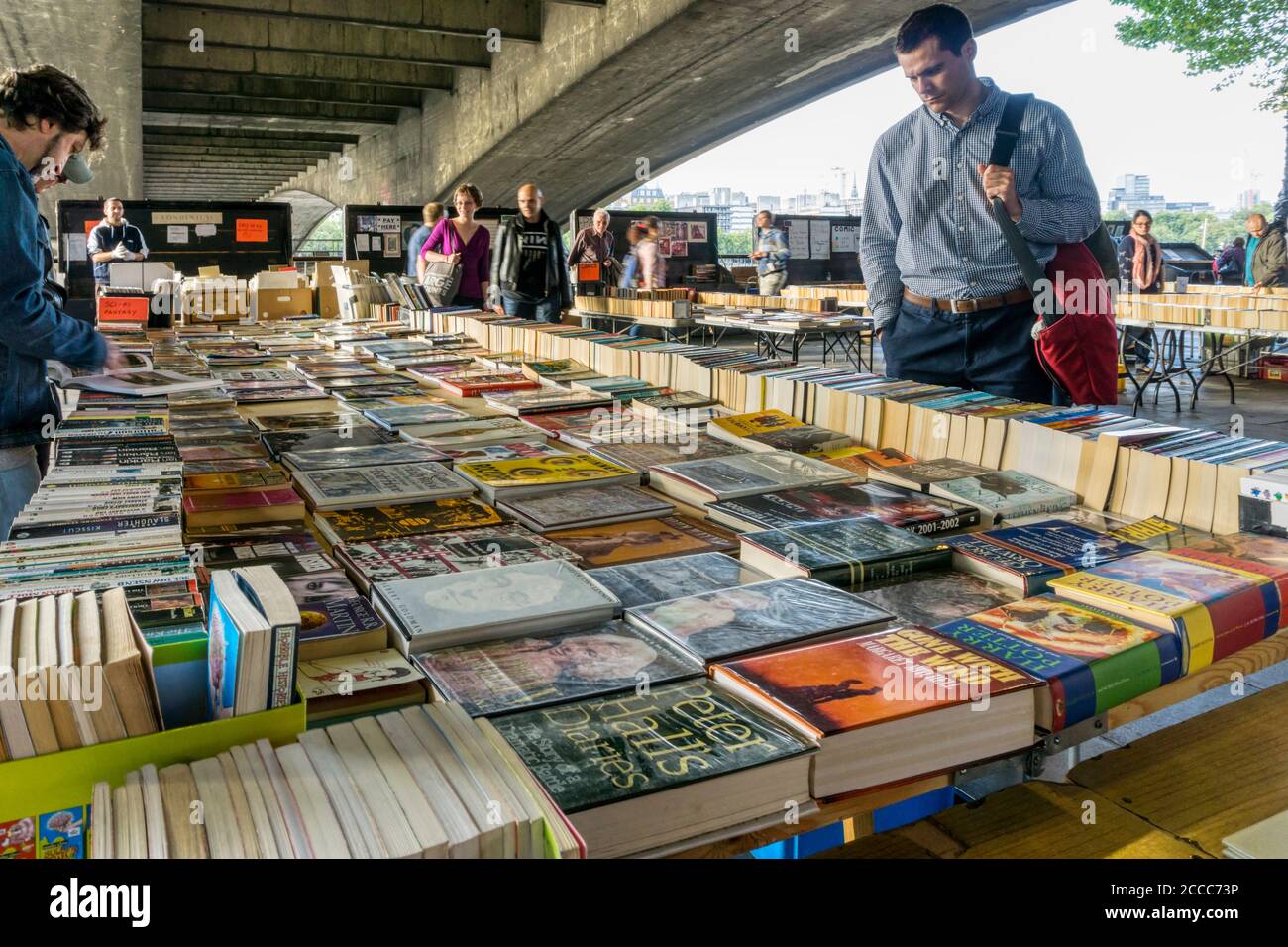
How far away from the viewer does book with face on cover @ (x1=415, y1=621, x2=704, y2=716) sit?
1.19 m

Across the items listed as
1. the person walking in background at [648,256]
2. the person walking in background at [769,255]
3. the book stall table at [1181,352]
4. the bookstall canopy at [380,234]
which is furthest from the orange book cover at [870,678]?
the person walking in background at [769,255]

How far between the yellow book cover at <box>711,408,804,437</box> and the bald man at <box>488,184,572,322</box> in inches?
182

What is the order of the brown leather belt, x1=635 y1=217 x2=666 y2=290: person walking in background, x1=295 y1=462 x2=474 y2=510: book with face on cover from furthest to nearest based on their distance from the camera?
x1=635 y1=217 x2=666 y2=290: person walking in background → the brown leather belt → x1=295 y1=462 x2=474 y2=510: book with face on cover

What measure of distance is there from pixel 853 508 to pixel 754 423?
77cm

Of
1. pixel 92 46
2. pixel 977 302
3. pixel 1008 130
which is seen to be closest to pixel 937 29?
pixel 1008 130

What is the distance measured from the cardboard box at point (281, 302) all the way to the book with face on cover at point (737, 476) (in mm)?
5503

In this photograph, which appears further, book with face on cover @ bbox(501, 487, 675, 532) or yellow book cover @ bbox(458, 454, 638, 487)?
yellow book cover @ bbox(458, 454, 638, 487)

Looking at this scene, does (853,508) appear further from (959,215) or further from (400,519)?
(959,215)

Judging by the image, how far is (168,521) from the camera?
5.61ft

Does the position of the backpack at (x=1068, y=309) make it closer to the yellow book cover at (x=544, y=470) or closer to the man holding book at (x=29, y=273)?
the yellow book cover at (x=544, y=470)

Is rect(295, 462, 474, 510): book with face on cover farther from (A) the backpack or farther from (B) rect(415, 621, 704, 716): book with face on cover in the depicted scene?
(A) the backpack

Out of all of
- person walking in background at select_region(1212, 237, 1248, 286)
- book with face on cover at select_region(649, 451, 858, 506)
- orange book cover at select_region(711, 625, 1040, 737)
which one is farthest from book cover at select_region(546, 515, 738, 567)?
person walking in background at select_region(1212, 237, 1248, 286)

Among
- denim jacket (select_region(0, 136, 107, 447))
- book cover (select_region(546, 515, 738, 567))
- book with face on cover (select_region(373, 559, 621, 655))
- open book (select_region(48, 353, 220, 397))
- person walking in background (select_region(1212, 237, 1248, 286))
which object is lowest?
book with face on cover (select_region(373, 559, 621, 655))

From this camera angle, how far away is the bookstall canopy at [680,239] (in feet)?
44.5
